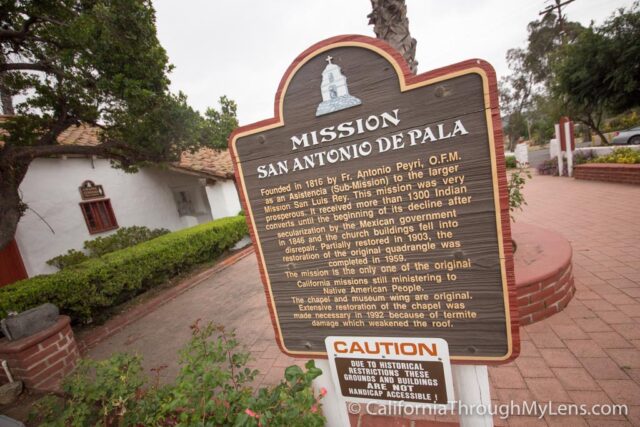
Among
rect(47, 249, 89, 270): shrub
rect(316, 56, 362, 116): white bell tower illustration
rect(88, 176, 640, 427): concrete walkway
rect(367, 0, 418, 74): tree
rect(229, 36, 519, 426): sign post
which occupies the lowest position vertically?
rect(88, 176, 640, 427): concrete walkway

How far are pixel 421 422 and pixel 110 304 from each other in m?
5.91

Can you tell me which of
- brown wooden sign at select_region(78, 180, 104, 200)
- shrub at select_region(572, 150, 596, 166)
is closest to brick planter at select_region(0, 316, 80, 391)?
brown wooden sign at select_region(78, 180, 104, 200)

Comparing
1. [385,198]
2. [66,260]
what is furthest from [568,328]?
[66,260]

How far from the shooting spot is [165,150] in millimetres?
5520

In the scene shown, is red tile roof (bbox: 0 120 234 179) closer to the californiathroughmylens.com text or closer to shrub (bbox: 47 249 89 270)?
shrub (bbox: 47 249 89 270)

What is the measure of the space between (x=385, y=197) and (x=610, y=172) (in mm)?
10850

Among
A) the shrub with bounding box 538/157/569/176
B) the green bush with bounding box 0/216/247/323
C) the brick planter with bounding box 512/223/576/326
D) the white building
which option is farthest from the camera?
the shrub with bounding box 538/157/569/176

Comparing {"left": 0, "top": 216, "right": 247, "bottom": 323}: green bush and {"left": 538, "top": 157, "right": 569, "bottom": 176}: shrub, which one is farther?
{"left": 538, "top": 157, "right": 569, "bottom": 176}: shrub

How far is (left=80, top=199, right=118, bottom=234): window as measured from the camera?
8.96m

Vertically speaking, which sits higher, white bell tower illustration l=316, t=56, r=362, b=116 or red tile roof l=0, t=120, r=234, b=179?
red tile roof l=0, t=120, r=234, b=179

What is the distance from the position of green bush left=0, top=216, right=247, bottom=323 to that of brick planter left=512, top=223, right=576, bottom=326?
653 cm

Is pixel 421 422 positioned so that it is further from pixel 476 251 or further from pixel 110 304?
pixel 110 304

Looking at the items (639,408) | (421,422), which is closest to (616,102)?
(639,408)

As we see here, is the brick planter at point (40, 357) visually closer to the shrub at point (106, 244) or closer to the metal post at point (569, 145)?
the shrub at point (106, 244)
